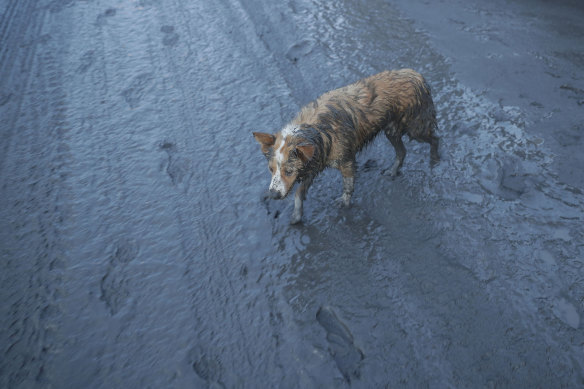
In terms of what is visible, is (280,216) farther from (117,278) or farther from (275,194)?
(117,278)

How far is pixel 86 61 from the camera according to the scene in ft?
24.3

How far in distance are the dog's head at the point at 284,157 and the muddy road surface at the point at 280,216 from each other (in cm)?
79

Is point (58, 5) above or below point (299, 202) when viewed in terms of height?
above

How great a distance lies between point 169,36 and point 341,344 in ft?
22.0

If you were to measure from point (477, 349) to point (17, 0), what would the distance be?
36.5ft

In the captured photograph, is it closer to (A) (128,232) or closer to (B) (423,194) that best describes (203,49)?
(A) (128,232)

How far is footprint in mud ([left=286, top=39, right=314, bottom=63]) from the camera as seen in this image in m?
7.18

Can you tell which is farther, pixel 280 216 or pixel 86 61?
pixel 86 61

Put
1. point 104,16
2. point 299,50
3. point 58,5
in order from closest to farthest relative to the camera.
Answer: point 299,50, point 104,16, point 58,5

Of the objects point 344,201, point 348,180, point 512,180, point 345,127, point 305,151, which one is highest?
point 305,151

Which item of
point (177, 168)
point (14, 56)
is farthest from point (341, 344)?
point (14, 56)

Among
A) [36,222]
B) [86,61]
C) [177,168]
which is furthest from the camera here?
[86,61]

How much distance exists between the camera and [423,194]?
496 centimetres

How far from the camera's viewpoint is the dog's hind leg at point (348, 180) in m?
4.66
